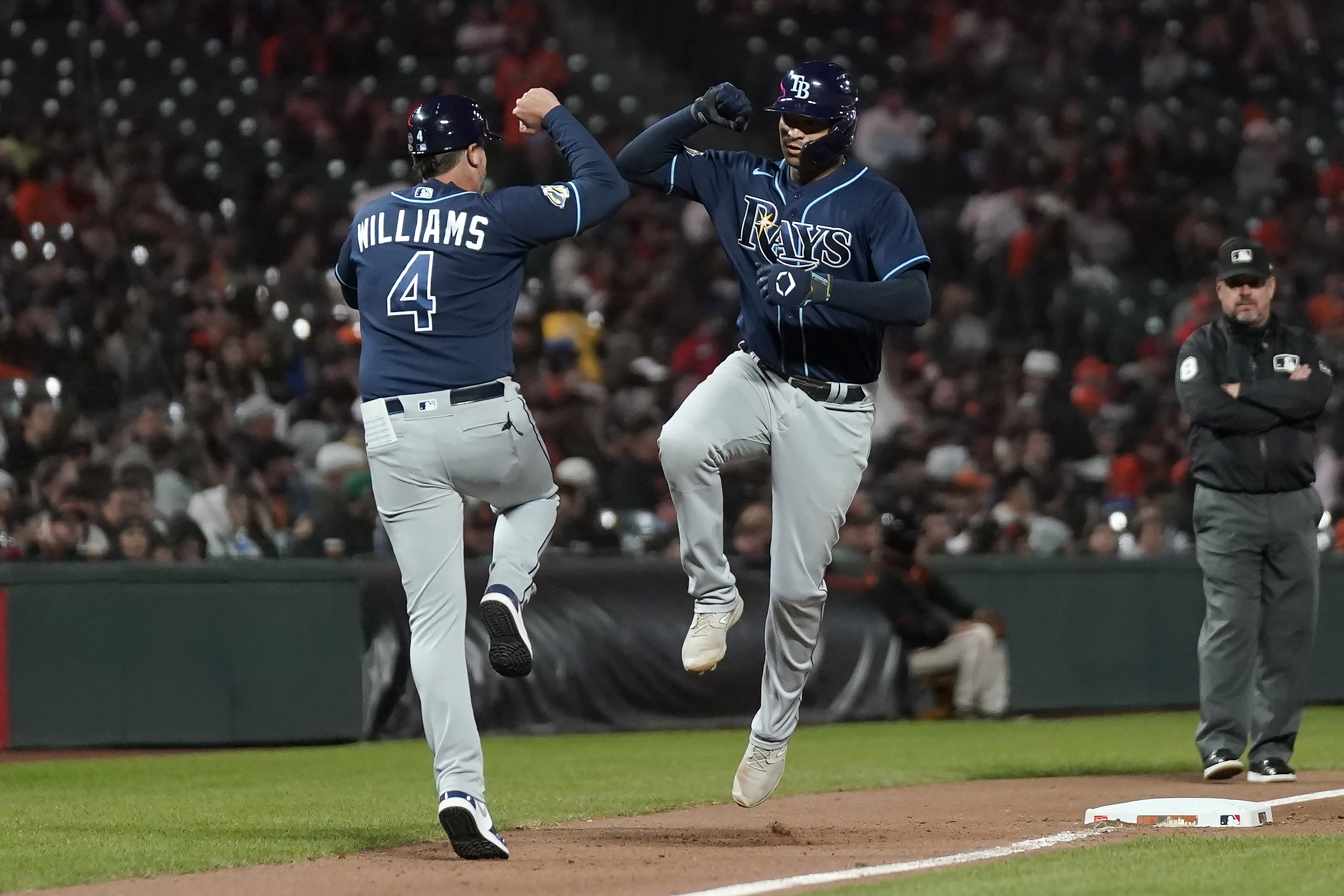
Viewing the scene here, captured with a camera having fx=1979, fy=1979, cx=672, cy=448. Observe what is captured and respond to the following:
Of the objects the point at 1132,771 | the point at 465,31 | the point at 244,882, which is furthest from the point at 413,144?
the point at 465,31

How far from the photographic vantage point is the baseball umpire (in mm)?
8570

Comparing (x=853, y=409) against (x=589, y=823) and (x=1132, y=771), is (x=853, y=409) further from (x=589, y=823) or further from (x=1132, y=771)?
(x=1132, y=771)

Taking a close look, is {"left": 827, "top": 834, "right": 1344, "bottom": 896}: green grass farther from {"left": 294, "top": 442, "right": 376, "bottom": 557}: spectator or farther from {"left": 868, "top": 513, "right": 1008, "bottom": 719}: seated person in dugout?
{"left": 294, "top": 442, "right": 376, "bottom": 557}: spectator

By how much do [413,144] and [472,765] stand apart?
196 cm

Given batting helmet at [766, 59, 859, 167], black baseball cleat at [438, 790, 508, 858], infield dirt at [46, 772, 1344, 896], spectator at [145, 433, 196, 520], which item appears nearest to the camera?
infield dirt at [46, 772, 1344, 896]

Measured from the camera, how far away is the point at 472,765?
6.09m

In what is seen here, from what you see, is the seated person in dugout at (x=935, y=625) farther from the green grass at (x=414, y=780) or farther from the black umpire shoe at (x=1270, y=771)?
the black umpire shoe at (x=1270, y=771)

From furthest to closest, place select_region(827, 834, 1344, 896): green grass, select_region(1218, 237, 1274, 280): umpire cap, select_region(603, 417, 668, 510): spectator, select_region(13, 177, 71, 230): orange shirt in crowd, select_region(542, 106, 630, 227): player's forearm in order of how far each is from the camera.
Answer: select_region(13, 177, 71, 230): orange shirt in crowd, select_region(603, 417, 668, 510): spectator, select_region(1218, 237, 1274, 280): umpire cap, select_region(542, 106, 630, 227): player's forearm, select_region(827, 834, 1344, 896): green grass

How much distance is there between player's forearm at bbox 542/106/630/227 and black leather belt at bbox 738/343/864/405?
89 centimetres

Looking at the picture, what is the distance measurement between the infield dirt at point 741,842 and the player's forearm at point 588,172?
2026mm

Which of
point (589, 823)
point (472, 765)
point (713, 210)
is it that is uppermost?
point (713, 210)

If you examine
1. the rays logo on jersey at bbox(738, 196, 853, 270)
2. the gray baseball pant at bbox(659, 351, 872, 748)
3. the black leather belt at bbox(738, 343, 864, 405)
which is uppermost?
the rays logo on jersey at bbox(738, 196, 853, 270)

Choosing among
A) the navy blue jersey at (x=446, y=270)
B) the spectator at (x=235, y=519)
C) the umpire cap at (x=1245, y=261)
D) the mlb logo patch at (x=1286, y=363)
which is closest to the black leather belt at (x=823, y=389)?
the navy blue jersey at (x=446, y=270)

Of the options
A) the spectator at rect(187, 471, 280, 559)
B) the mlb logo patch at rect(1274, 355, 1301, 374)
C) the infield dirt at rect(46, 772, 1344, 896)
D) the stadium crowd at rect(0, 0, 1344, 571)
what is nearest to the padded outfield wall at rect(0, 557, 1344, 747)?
the stadium crowd at rect(0, 0, 1344, 571)
